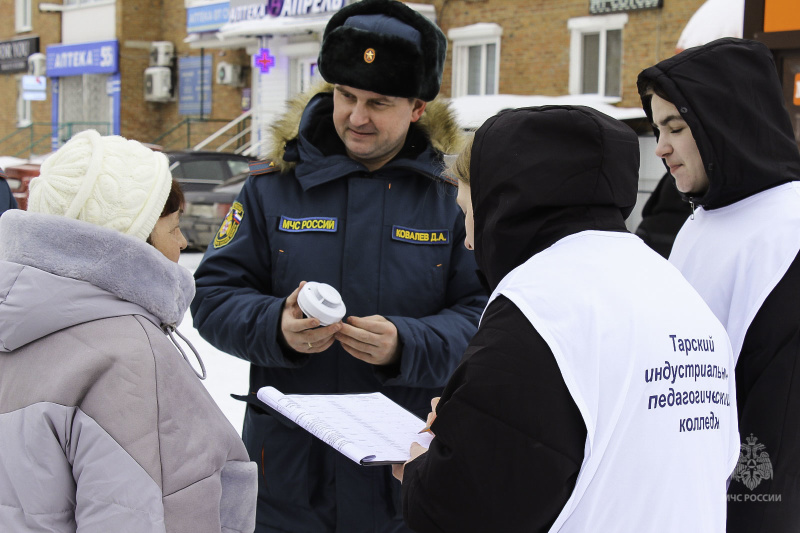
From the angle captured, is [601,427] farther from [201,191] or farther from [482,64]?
[482,64]

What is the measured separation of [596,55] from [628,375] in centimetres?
1538

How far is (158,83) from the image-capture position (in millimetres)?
24375

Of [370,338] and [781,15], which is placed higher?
[781,15]

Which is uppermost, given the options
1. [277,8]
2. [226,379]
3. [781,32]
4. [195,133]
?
[277,8]

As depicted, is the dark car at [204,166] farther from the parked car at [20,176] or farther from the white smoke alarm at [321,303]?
the white smoke alarm at [321,303]

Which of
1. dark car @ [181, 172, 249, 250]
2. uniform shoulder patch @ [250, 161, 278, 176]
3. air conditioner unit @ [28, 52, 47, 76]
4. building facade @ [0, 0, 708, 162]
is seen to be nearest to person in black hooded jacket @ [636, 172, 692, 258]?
uniform shoulder patch @ [250, 161, 278, 176]

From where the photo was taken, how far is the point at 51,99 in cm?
2758

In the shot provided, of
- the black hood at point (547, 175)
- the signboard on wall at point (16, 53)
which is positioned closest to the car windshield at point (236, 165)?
the black hood at point (547, 175)

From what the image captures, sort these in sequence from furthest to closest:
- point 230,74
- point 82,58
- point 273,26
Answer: point 82,58 → point 230,74 → point 273,26

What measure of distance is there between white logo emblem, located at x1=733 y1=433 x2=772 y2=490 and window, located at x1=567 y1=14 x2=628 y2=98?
557 inches

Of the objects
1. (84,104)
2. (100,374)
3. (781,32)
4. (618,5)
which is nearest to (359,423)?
(100,374)

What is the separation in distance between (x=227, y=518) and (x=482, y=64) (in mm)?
16559

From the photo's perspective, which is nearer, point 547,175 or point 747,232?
point 547,175

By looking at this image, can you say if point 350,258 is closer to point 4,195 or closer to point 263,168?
point 263,168
